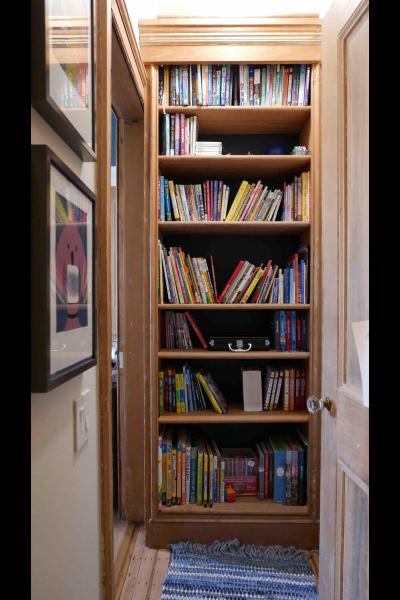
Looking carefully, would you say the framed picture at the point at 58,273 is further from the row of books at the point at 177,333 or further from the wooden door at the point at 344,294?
the row of books at the point at 177,333

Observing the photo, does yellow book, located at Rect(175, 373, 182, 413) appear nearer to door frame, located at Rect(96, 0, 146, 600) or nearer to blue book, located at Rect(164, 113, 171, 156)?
door frame, located at Rect(96, 0, 146, 600)

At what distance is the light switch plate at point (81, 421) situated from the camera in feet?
3.26

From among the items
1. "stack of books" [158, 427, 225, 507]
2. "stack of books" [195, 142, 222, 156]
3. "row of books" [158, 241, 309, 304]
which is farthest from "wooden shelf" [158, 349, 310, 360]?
"stack of books" [195, 142, 222, 156]

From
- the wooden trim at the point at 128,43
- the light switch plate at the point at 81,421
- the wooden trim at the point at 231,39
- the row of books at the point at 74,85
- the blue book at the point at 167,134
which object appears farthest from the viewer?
the blue book at the point at 167,134

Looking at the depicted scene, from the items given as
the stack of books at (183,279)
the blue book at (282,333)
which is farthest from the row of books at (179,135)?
the blue book at (282,333)

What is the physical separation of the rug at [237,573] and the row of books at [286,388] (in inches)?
27.6

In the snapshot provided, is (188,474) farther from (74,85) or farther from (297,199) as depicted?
(74,85)

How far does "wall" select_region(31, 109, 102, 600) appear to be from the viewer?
774mm

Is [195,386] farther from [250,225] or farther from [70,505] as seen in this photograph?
[70,505]

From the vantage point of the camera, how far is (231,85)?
2.25 m

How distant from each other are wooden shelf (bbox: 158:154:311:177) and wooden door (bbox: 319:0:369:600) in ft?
2.52

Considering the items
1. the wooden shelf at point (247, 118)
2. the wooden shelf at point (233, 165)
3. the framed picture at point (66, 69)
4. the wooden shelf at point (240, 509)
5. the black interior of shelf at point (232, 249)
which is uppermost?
the wooden shelf at point (247, 118)
